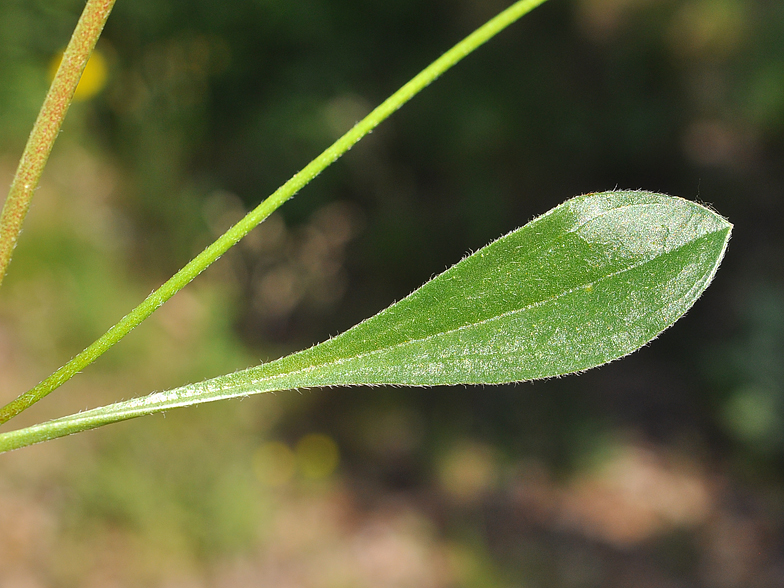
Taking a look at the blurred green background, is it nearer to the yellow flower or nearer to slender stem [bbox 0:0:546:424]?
the yellow flower

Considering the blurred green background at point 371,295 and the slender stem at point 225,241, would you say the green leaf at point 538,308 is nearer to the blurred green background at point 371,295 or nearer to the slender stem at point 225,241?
the slender stem at point 225,241

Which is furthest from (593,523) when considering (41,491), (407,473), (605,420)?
(41,491)

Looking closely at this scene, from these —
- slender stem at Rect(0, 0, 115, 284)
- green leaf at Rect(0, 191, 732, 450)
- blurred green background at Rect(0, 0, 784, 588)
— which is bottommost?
green leaf at Rect(0, 191, 732, 450)

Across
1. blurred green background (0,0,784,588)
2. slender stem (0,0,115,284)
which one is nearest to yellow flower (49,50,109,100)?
blurred green background (0,0,784,588)

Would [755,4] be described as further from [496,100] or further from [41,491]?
[41,491]

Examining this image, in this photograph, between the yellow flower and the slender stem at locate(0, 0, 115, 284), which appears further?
the yellow flower

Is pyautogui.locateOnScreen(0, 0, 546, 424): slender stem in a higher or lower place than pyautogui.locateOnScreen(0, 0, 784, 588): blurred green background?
lower

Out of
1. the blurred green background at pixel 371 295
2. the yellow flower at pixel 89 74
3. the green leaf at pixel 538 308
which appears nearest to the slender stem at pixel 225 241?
the green leaf at pixel 538 308
